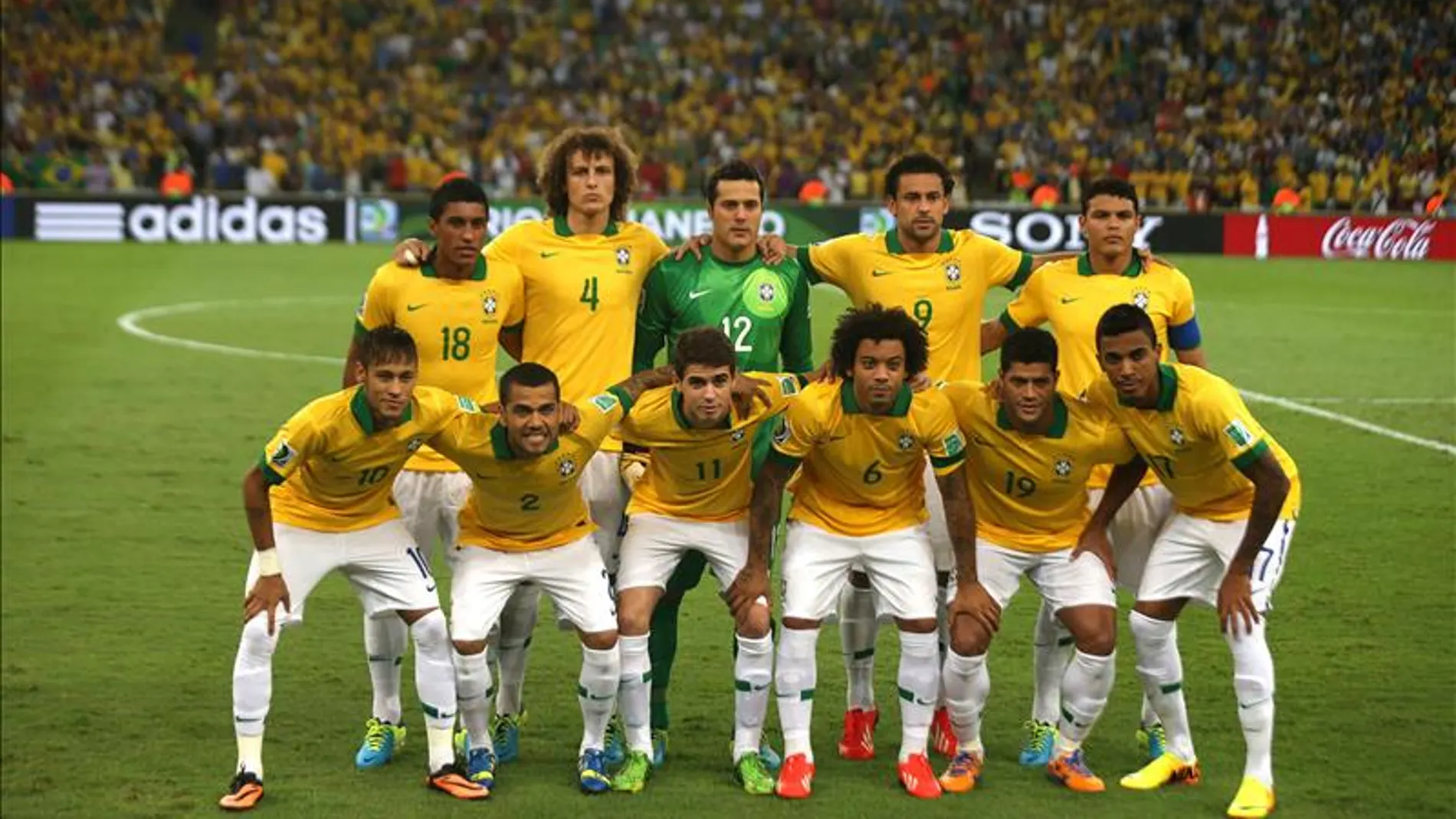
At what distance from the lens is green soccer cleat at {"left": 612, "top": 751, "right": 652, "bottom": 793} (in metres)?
7.15

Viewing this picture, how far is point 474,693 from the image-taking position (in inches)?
278

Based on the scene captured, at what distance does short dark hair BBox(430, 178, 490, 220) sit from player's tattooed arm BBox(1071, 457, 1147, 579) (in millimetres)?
2560

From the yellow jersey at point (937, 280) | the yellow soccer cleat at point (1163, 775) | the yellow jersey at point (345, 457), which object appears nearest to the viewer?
the yellow jersey at point (345, 457)

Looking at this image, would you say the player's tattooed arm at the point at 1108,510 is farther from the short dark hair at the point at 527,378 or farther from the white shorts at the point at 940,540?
the short dark hair at the point at 527,378

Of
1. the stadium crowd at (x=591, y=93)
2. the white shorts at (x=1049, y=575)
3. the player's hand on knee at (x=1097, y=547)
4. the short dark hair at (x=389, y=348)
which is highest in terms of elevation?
the stadium crowd at (x=591, y=93)

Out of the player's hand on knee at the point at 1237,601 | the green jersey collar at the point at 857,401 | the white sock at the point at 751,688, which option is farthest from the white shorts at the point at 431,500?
the player's hand on knee at the point at 1237,601

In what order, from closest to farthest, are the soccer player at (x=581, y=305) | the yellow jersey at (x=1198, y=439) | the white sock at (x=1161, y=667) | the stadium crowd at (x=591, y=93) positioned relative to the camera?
the yellow jersey at (x=1198, y=439) → the white sock at (x=1161, y=667) → the soccer player at (x=581, y=305) → the stadium crowd at (x=591, y=93)

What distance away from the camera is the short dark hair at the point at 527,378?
22.4ft

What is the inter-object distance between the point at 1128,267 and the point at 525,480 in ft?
8.49

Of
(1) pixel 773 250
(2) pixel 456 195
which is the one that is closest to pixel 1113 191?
(1) pixel 773 250

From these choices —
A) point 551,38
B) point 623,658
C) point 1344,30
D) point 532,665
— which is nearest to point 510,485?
point 623,658

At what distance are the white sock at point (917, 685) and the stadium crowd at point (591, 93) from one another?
685 inches

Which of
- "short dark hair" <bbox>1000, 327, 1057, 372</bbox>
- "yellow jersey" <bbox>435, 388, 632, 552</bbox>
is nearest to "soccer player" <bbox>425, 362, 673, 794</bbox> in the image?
"yellow jersey" <bbox>435, 388, 632, 552</bbox>

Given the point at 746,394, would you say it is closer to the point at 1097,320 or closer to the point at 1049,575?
the point at 1049,575
